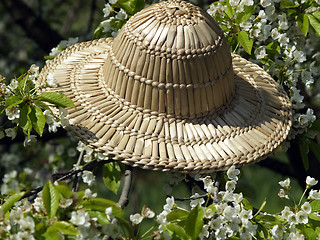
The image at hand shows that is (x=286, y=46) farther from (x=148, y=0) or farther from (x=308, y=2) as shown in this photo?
(x=148, y=0)

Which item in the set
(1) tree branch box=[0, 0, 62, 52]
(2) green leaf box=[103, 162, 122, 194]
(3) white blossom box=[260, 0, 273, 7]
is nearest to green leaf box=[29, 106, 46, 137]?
(2) green leaf box=[103, 162, 122, 194]

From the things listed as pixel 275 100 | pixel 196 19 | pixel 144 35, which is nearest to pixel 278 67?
pixel 275 100

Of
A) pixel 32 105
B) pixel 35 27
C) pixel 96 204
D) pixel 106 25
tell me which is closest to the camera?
pixel 96 204

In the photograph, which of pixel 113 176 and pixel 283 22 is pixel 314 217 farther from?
pixel 283 22

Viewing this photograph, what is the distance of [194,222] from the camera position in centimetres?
175

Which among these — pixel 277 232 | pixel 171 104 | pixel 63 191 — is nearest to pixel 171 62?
pixel 171 104

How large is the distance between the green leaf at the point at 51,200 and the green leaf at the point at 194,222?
49 centimetres

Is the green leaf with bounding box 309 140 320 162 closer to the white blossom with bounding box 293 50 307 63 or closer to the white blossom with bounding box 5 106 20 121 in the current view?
the white blossom with bounding box 293 50 307 63

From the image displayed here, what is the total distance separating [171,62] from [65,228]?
0.86 metres

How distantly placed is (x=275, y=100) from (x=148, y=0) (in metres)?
1.15

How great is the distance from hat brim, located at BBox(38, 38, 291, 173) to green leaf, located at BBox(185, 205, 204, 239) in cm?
23

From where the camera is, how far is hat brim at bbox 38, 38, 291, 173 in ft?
6.48

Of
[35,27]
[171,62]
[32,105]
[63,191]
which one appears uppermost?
[171,62]

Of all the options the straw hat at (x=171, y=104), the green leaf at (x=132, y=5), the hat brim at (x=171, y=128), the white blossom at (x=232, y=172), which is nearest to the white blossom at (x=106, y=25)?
the green leaf at (x=132, y=5)
